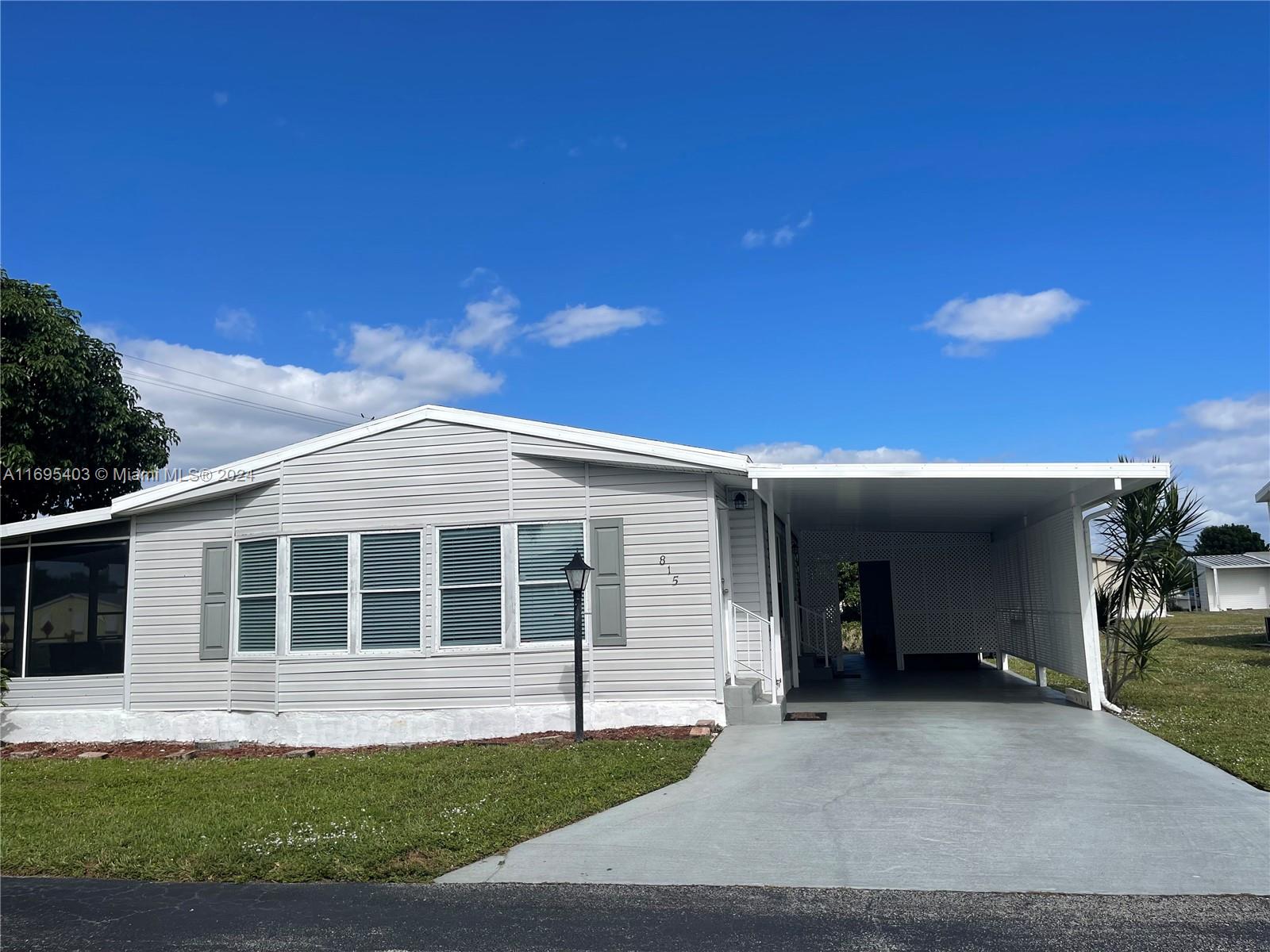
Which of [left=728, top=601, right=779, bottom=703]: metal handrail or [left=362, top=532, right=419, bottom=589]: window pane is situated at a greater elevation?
[left=362, top=532, right=419, bottom=589]: window pane

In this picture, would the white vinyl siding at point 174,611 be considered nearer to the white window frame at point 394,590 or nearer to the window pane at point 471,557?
the white window frame at point 394,590

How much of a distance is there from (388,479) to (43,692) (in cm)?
504

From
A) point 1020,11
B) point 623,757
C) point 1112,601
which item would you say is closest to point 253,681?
point 623,757

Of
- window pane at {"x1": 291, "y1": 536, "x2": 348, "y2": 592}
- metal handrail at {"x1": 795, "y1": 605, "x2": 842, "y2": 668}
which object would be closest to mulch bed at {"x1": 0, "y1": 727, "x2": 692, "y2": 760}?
window pane at {"x1": 291, "y1": 536, "x2": 348, "y2": 592}

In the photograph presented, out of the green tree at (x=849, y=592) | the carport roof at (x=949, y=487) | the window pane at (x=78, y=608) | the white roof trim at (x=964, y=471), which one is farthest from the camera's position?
the green tree at (x=849, y=592)

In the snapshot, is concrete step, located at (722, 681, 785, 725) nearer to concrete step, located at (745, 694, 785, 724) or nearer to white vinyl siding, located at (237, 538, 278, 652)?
concrete step, located at (745, 694, 785, 724)

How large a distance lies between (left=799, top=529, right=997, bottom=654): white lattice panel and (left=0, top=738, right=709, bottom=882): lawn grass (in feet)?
29.7

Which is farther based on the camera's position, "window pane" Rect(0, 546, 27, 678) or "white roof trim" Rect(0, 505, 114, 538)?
"window pane" Rect(0, 546, 27, 678)

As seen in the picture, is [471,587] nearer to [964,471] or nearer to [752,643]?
[752,643]

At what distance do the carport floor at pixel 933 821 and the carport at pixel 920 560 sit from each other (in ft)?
6.12

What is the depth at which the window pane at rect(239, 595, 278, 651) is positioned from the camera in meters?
10.7

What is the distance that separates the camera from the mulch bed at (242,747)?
9305mm

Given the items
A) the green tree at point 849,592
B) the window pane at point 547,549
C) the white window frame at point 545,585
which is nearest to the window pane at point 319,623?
the white window frame at point 545,585

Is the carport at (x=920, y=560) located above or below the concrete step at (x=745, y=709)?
above
